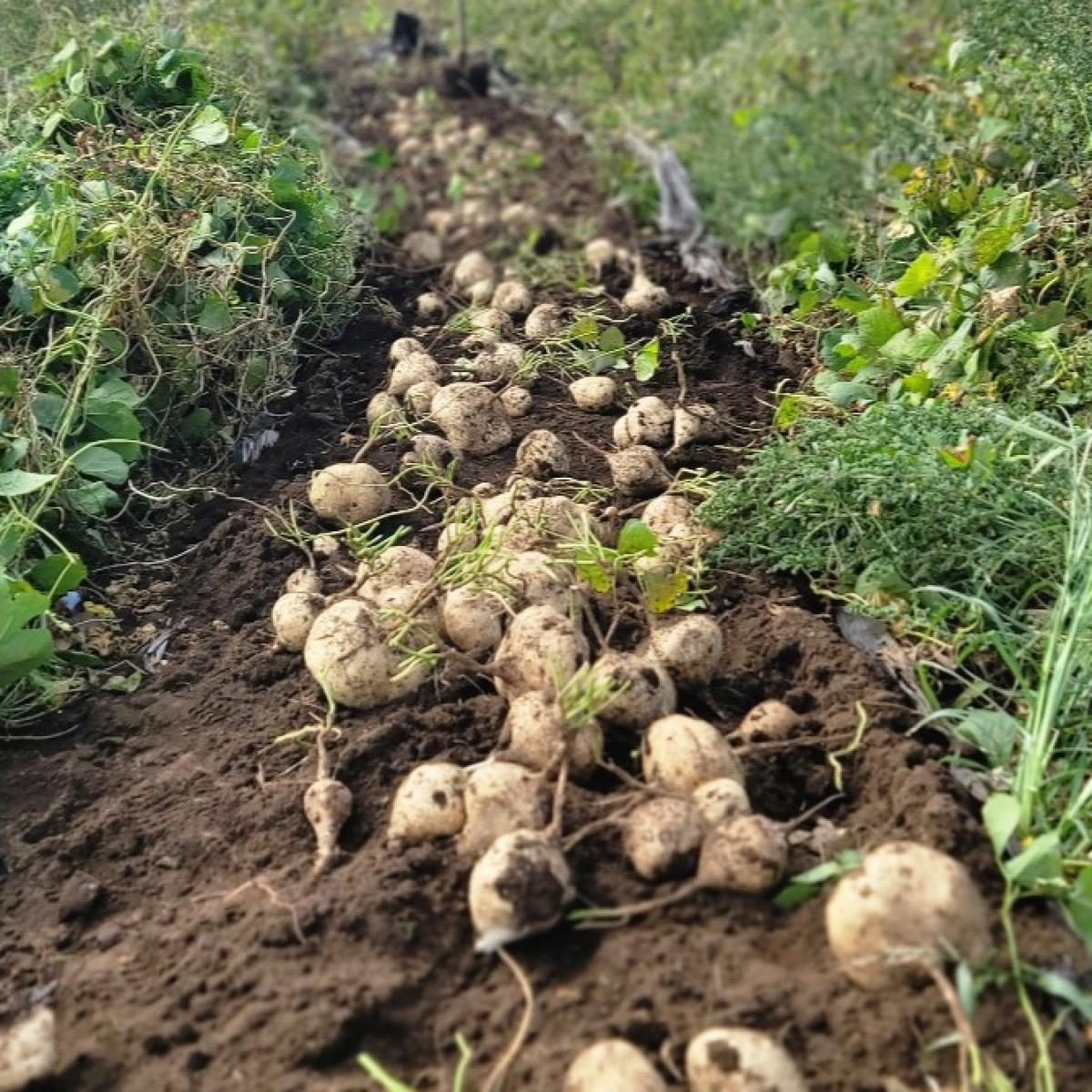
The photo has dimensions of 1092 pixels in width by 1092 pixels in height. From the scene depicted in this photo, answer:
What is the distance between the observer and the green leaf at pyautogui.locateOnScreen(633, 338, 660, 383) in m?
3.68

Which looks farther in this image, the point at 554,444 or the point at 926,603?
the point at 554,444

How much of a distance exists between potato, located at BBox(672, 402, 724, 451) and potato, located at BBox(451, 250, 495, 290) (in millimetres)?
1595

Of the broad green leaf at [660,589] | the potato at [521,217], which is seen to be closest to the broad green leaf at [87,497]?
the broad green leaf at [660,589]

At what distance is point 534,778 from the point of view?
216cm

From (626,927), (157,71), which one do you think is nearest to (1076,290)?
(626,927)

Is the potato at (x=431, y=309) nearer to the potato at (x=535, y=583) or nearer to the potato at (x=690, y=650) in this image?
the potato at (x=535, y=583)

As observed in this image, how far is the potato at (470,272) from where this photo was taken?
472cm

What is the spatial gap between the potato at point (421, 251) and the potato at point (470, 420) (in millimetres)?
1789

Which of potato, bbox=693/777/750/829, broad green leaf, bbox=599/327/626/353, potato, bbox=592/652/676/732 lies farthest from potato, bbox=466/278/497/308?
potato, bbox=693/777/750/829

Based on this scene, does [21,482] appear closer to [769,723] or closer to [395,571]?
[395,571]

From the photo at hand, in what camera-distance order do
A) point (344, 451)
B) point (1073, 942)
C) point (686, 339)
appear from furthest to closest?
1. point (686, 339)
2. point (344, 451)
3. point (1073, 942)

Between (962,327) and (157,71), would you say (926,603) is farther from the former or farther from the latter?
(157,71)

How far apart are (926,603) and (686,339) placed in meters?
1.77

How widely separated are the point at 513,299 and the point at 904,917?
2959 mm
